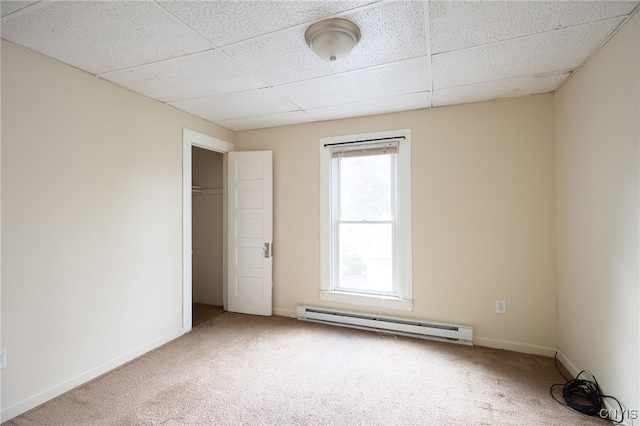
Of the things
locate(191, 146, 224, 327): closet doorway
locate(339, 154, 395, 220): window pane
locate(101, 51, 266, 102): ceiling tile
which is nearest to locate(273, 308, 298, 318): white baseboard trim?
locate(191, 146, 224, 327): closet doorway

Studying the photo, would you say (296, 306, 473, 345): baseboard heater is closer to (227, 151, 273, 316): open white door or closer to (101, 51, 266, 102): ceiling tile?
(227, 151, 273, 316): open white door

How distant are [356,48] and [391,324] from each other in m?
2.65

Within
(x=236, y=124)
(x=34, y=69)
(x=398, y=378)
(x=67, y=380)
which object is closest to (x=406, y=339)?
(x=398, y=378)

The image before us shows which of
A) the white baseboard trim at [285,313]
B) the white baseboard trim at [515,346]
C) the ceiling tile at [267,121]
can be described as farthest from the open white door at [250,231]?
the white baseboard trim at [515,346]

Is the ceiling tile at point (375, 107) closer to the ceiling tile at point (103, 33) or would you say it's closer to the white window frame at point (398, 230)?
the white window frame at point (398, 230)

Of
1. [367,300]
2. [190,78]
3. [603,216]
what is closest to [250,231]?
[367,300]

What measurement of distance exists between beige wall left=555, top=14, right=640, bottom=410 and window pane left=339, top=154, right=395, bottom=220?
5.16 ft

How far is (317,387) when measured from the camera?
7.45ft

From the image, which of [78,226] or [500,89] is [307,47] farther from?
[78,226]

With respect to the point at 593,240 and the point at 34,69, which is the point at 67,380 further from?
the point at 593,240

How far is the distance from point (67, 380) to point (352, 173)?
123 inches

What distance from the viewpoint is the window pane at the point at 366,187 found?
11.4 feet

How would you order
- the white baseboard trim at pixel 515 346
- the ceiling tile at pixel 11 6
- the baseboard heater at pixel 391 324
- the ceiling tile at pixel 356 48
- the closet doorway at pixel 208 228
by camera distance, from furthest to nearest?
the closet doorway at pixel 208 228 < the baseboard heater at pixel 391 324 < the white baseboard trim at pixel 515 346 < the ceiling tile at pixel 356 48 < the ceiling tile at pixel 11 6

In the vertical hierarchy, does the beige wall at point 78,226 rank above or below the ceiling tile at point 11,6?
below
